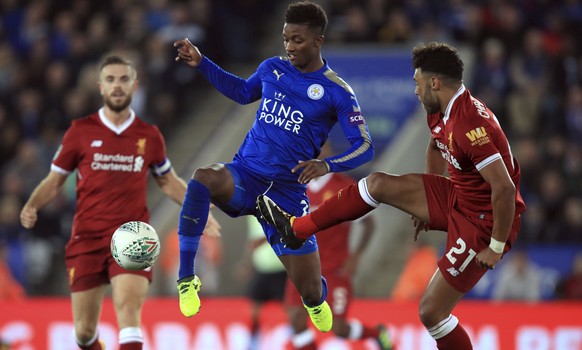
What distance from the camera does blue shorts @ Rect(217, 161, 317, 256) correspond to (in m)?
8.30

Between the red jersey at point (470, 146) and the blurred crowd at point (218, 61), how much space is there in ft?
21.9

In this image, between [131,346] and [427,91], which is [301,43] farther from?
[131,346]

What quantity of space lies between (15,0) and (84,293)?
39.1 ft

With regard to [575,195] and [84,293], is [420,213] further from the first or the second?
[575,195]

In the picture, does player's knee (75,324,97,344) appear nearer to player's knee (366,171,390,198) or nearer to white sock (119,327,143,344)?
white sock (119,327,143,344)

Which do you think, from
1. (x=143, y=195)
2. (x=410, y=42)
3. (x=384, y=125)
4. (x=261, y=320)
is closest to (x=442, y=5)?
(x=410, y=42)

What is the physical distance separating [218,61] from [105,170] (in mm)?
9215

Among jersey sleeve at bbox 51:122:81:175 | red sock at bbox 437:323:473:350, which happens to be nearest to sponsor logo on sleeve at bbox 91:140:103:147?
jersey sleeve at bbox 51:122:81:175

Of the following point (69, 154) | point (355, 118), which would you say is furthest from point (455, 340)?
point (69, 154)

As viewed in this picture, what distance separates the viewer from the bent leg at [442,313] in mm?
8375

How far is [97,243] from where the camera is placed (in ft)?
30.4

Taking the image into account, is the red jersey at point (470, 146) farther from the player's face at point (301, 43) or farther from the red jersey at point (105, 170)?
the red jersey at point (105, 170)

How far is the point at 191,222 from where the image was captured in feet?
27.4

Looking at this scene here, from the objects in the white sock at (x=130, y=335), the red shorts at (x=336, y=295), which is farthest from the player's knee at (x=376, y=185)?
the red shorts at (x=336, y=295)
